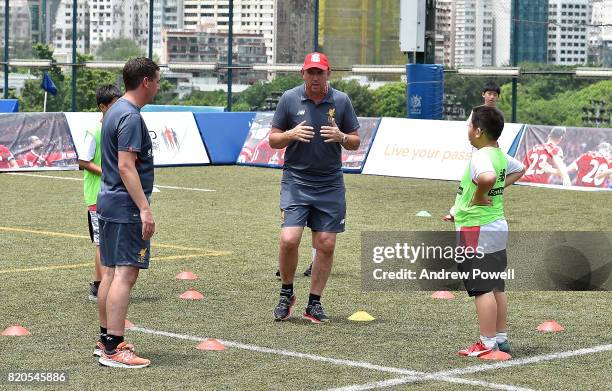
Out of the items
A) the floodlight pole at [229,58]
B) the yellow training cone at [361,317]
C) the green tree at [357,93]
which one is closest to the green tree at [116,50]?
the floodlight pole at [229,58]

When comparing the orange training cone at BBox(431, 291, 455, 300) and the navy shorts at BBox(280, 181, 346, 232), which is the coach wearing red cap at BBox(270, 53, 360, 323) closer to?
the navy shorts at BBox(280, 181, 346, 232)

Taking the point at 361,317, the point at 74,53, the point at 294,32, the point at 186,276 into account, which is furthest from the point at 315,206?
the point at 74,53

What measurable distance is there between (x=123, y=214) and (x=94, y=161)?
105 inches

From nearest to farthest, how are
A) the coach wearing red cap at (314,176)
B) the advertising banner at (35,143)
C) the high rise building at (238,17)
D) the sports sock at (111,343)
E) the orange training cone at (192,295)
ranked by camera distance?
the sports sock at (111,343)
the coach wearing red cap at (314,176)
the orange training cone at (192,295)
the advertising banner at (35,143)
the high rise building at (238,17)

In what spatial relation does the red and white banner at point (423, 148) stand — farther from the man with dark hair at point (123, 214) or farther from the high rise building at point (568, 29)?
the man with dark hair at point (123, 214)

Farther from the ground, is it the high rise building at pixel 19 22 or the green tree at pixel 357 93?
the high rise building at pixel 19 22

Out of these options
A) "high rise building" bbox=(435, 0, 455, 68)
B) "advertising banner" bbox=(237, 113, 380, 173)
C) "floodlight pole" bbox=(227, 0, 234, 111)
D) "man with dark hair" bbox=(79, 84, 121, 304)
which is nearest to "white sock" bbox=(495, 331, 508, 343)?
"man with dark hair" bbox=(79, 84, 121, 304)

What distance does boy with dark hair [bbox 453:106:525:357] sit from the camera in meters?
8.65

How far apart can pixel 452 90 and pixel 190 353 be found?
70.9ft

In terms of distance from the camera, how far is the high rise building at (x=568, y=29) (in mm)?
27453

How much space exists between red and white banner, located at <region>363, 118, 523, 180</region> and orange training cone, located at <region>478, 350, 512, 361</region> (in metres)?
14.3

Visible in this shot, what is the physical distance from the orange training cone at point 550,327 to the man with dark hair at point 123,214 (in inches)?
123

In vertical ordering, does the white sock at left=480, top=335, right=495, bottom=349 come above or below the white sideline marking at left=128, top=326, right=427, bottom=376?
above

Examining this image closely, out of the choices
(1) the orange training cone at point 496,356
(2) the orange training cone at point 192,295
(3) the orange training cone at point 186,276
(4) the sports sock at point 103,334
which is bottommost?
(3) the orange training cone at point 186,276
